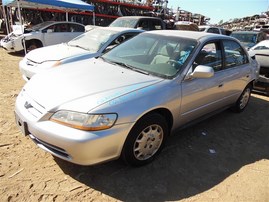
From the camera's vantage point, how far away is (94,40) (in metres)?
6.82

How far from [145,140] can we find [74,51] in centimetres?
399

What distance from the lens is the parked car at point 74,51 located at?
19.0 ft

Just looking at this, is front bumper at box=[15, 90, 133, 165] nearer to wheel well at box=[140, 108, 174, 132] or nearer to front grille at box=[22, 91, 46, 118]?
front grille at box=[22, 91, 46, 118]

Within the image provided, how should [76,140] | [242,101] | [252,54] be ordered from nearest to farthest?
[76,140], [242,101], [252,54]

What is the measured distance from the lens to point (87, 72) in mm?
3471

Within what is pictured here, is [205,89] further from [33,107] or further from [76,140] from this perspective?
[33,107]

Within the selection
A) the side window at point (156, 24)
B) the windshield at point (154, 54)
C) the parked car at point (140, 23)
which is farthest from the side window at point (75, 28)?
the windshield at point (154, 54)

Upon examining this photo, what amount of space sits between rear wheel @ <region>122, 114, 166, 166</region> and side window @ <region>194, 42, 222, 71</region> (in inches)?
42.5

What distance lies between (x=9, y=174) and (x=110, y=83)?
5.05ft

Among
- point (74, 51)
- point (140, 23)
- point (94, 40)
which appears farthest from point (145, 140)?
point (140, 23)

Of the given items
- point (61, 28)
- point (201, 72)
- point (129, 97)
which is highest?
point (201, 72)

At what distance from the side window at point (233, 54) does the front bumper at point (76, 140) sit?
253cm

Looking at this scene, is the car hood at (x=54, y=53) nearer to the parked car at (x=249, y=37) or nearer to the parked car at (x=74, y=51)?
the parked car at (x=74, y=51)

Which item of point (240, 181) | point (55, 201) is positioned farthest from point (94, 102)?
point (240, 181)
